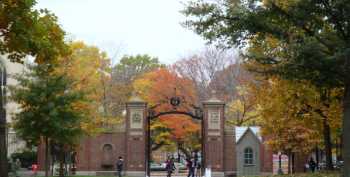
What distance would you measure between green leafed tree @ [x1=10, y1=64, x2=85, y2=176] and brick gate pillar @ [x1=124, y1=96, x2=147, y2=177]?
483 inches

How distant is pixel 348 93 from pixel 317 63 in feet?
4.12

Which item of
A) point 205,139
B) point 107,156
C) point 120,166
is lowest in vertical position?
point 120,166

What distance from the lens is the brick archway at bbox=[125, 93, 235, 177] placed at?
149 feet

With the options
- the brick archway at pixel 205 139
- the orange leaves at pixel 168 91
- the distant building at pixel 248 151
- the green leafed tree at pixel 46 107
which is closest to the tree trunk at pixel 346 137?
the green leafed tree at pixel 46 107

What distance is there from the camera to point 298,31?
58.7ft

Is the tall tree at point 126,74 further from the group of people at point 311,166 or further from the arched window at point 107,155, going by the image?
the group of people at point 311,166

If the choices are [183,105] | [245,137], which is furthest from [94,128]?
[183,105]

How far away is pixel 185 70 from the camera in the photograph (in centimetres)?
6316

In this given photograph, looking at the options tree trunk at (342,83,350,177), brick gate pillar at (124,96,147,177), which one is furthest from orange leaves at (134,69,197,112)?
tree trunk at (342,83,350,177)

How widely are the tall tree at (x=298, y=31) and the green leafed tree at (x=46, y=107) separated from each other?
14992 mm

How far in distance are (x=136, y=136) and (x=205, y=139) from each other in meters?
5.07

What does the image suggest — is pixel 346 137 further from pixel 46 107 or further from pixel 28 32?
pixel 46 107

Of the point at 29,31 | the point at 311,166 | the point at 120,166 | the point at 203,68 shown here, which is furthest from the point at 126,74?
the point at 29,31

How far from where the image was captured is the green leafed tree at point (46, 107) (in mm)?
32531
